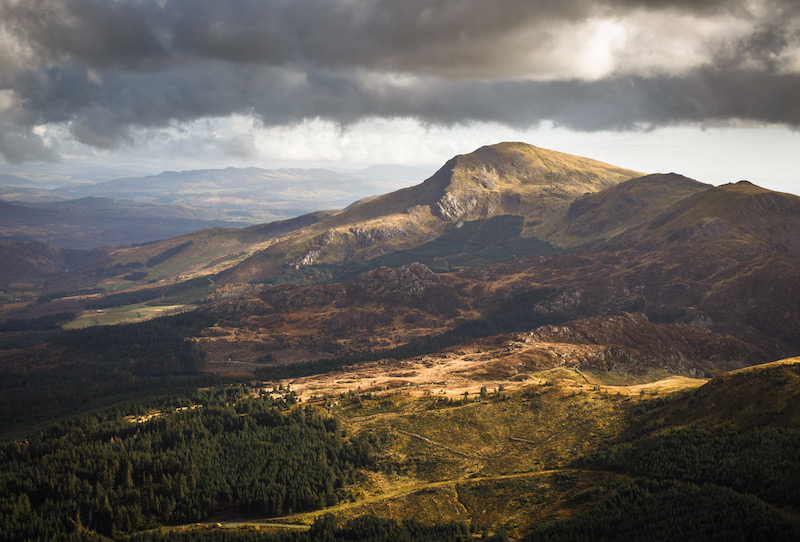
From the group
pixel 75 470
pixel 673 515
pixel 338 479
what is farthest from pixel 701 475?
pixel 75 470

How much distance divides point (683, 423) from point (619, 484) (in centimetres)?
3858

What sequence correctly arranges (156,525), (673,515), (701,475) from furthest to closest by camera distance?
(156,525)
(701,475)
(673,515)

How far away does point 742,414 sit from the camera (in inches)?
6378

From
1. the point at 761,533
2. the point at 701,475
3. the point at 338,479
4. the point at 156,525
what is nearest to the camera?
the point at 761,533

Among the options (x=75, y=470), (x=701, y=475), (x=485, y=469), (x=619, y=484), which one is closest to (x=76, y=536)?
(x=75, y=470)

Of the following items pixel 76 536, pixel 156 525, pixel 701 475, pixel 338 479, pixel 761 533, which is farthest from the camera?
pixel 338 479

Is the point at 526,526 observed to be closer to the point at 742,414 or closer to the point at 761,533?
the point at 761,533

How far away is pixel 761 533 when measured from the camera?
11250 centimetres

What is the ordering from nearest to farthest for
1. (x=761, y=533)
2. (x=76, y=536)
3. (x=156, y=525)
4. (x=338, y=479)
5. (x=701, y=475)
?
(x=761, y=533), (x=701, y=475), (x=76, y=536), (x=156, y=525), (x=338, y=479)

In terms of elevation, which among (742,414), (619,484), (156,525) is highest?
(742,414)

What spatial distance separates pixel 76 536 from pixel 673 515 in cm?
14960

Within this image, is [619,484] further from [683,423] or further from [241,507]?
[241,507]

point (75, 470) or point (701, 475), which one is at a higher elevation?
point (701, 475)

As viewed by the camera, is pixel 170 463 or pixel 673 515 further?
pixel 170 463
